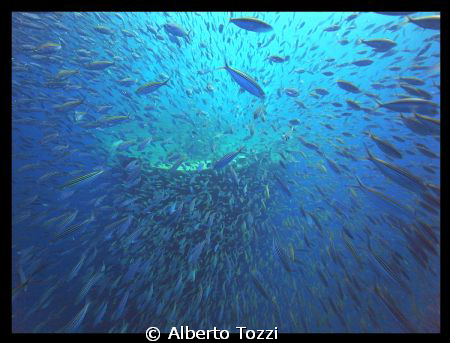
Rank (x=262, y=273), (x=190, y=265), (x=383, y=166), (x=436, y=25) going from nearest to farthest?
(x=383, y=166) < (x=436, y=25) < (x=190, y=265) < (x=262, y=273)

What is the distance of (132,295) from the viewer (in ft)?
17.3

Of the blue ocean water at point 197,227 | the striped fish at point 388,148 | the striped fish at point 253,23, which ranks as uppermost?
the striped fish at point 253,23

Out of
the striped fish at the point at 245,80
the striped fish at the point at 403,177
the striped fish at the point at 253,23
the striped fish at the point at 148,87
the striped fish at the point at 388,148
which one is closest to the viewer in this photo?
the striped fish at the point at 403,177

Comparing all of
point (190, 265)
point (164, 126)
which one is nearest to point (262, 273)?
point (190, 265)

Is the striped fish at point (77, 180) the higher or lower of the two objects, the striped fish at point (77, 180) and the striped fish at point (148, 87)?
the lower

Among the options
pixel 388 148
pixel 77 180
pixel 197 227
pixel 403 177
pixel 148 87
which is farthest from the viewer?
pixel 197 227

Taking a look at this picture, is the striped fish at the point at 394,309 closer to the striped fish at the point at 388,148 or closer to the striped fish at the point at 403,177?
the striped fish at the point at 403,177

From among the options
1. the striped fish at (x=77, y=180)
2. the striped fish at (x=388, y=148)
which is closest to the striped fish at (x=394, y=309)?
the striped fish at (x=388, y=148)

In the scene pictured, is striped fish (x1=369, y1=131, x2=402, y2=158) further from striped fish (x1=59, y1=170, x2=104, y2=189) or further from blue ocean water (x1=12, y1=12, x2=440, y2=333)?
striped fish (x1=59, y1=170, x2=104, y2=189)

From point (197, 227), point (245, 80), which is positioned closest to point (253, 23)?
point (245, 80)

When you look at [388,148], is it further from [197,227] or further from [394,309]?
[197,227]

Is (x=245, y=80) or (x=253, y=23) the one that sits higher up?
(x=253, y=23)

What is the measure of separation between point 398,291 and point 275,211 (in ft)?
22.0
